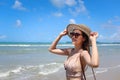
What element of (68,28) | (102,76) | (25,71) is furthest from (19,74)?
(68,28)

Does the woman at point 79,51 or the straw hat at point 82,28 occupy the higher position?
the straw hat at point 82,28

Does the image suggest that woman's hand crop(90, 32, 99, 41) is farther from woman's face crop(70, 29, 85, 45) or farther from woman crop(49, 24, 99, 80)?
woman's face crop(70, 29, 85, 45)

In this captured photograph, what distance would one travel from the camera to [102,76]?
11.0m

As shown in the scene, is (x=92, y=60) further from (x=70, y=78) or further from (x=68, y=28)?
(x=68, y=28)

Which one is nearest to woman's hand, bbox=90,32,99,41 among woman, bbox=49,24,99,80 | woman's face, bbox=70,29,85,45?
woman, bbox=49,24,99,80

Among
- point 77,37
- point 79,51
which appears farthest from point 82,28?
point 79,51

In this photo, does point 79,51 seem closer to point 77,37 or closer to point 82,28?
point 77,37

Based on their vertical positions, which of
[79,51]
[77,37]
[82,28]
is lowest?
[79,51]

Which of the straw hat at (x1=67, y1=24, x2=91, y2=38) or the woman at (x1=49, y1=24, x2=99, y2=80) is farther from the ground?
the straw hat at (x1=67, y1=24, x2=91, y2=38)

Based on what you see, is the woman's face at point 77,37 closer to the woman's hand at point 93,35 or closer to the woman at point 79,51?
the woman at point 79,51

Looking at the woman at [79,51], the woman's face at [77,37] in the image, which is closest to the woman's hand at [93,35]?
the woman at [79,51]

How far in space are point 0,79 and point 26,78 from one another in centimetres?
91

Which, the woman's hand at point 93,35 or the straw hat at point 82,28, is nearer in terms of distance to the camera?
the woman's hand at point 93,35

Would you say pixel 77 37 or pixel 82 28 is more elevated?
pixel 82 28
